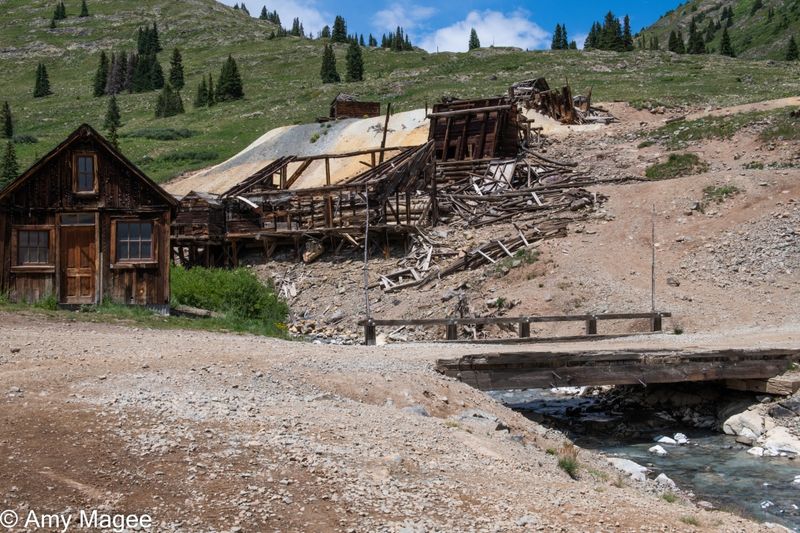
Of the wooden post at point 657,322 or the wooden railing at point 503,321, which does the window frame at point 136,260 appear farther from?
the wooden post at point 657,322

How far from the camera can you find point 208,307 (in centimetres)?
2448

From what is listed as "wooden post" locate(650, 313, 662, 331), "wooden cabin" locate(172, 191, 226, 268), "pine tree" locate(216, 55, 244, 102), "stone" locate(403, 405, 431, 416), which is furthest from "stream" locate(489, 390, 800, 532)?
"pine tree" locate(216, 55, 244, 102)

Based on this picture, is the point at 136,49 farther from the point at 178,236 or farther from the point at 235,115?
the point at 178,236

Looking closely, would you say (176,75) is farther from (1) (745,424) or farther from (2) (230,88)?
(1) (745,424)

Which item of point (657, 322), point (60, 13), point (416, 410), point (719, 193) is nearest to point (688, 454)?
point (416, 410)

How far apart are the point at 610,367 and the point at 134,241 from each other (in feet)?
41.7

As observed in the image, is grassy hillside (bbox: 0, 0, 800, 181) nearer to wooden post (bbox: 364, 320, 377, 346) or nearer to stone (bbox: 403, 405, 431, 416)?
wooden post (bbox: 364, 320, 377, 346)

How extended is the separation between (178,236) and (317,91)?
181ft

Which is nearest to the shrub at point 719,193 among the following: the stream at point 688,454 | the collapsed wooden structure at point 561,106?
the stream at point 688,454

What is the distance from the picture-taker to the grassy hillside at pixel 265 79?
216 ft

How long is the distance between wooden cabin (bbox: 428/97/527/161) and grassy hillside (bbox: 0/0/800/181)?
18.9 meters

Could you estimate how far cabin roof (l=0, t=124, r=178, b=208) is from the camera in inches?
812

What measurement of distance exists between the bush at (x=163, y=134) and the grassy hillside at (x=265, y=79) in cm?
63

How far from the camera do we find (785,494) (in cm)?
1172
